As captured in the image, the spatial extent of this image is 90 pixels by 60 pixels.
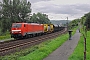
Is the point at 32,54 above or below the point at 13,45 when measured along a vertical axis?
above

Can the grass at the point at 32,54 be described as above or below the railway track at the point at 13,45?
above

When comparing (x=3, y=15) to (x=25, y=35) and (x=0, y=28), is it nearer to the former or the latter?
(x=0, y=28)

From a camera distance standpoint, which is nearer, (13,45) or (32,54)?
(32,54)

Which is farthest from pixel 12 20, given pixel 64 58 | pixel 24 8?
pixel 64 58

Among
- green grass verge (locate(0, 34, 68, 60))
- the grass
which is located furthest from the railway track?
green grass verge (locate(0, 34, 68, 60))

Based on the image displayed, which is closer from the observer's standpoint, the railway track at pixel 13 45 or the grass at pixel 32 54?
the grass at pixel 32 54

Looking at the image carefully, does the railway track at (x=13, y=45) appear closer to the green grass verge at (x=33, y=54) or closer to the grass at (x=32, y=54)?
the grass at (x=32, y=54)

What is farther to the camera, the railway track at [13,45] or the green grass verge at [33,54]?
the railway track at [13,45]

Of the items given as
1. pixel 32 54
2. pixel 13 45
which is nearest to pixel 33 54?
pixel 32 54

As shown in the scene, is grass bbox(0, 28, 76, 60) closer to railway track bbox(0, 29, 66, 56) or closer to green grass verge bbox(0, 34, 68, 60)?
green grass verge bbox(0, 34, 68, 60)

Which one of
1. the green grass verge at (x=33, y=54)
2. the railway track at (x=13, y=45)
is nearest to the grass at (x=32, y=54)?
the green grass verge at (x=33, y=54)

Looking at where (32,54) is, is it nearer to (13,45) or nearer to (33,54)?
(33,54)

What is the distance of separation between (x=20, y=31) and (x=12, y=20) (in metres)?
34.1

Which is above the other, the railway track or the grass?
the grass
